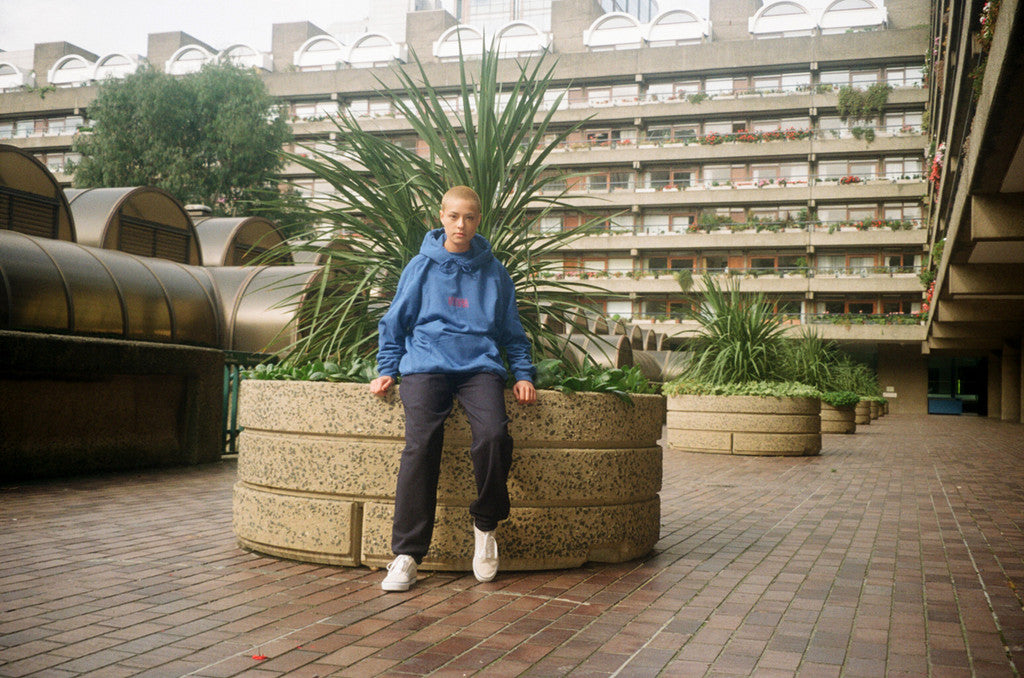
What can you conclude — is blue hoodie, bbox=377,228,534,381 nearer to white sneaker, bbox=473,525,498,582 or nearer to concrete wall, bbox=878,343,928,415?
white sneaker, bbox=473,525,498,582

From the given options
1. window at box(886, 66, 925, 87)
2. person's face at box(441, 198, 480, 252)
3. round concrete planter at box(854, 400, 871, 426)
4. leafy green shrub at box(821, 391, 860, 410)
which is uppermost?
window at box(886, 66, 925, 87)

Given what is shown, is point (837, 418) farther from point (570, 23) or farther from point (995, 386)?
point (570, 23)

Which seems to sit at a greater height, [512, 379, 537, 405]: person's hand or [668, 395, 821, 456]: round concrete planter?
[512, 379, 537, 405]: person's hand

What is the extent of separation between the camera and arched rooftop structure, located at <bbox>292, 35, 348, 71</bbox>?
2473 inches

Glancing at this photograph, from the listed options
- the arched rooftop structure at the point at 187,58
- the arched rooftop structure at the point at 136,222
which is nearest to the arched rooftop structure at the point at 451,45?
the arched rooftop structure at the point at 187,58

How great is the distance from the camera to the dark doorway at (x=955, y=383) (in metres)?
53.8

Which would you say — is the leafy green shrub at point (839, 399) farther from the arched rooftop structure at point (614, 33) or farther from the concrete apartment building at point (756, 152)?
the arched rooftop structure at point (614, 33)

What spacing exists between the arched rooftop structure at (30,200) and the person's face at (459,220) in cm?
1256

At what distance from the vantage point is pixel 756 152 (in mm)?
52000

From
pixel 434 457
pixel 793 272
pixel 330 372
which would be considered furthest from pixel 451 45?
pixel 434 457

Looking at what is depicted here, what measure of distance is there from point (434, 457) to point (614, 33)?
193 ft

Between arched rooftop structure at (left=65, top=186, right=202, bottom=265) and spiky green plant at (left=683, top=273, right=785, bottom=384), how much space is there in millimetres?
11252

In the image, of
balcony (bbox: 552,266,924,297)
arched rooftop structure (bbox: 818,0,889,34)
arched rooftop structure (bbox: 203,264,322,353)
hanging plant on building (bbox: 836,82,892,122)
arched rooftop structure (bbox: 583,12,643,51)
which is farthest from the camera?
arched rooftop structure (bbox: 583,12,643,51)

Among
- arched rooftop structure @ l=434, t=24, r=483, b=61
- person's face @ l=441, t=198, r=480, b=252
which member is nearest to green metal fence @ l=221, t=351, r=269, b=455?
person's face @ l=441, t=198, r=480, b=252
